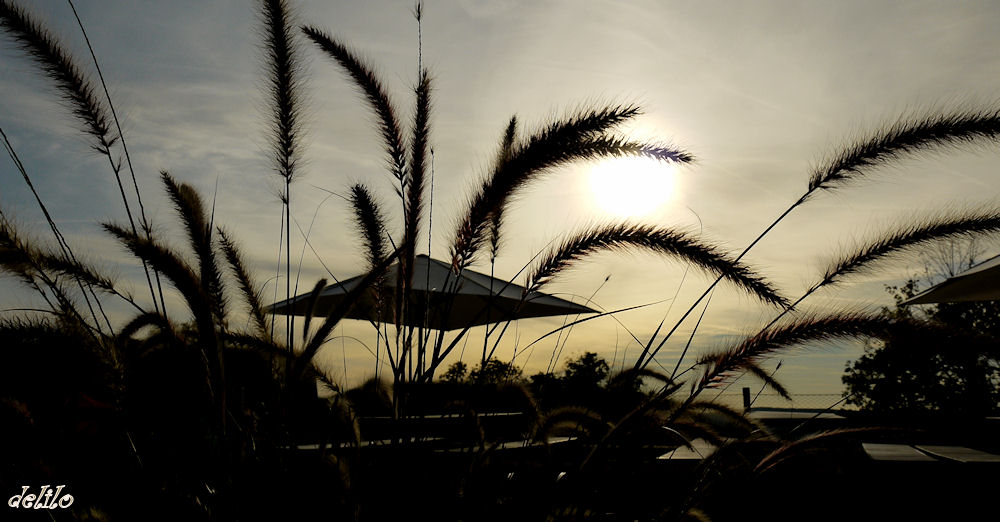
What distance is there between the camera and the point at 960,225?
154 centimetres

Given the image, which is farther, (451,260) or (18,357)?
(18,357)

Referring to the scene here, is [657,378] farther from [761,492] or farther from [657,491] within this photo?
[761,492]

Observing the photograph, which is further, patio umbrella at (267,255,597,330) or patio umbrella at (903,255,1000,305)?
patio umbrella at (903,255,1000,305)

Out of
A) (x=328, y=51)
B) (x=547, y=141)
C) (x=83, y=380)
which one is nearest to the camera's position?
(x=547, y=141)

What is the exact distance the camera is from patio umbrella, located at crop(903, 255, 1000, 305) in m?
4.23

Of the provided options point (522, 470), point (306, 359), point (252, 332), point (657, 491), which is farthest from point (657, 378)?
point (252, 332)

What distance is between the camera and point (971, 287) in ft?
15.5

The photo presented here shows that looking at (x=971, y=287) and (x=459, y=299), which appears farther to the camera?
(x=459, y=299)

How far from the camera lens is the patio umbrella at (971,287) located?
4234 mm

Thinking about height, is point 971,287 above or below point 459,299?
below

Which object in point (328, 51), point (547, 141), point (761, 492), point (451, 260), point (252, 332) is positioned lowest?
point (761, 492)

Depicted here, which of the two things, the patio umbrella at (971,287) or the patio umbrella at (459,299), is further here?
the patio umbrella at (971,287)

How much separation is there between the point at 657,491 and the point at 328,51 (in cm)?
159

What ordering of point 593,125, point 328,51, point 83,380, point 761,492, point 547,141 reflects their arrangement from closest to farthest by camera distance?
1. point 547,141
2. point 593,125
3. point 83,380
4. point 328,51
5. point 761,492
